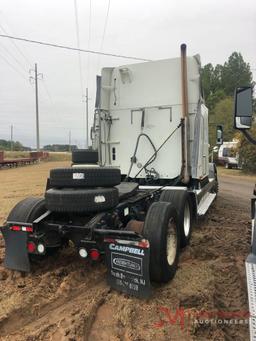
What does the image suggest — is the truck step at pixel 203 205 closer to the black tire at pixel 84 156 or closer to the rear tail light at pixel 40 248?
the black tire at pixel 84 156

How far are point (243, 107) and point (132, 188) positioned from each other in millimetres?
2657

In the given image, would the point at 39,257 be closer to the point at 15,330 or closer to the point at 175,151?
the point at 15,330

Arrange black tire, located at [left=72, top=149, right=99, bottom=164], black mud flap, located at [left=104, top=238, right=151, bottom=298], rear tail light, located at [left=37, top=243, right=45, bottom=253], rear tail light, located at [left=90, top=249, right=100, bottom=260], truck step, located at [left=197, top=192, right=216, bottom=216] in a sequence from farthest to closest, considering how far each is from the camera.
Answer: black tire, located at [left=72, top=149, right=99, bottom=164] < truck step, located at [left=197, top=192, right=216, bottom=216] < rear tail light, located at [left=37, top=243, right=45, bottom=253] < rear tail light, located at [left=90, top=249, right=100, bottom=260] < black mud flap, located at [left=104, top=238, right=151, bottom=298]

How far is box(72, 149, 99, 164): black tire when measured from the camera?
308 inches

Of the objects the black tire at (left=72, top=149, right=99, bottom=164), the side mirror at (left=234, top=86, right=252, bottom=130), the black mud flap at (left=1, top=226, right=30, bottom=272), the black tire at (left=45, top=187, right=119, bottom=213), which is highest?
the side mirror at (left=234, top=86, right=252, bottom=130)

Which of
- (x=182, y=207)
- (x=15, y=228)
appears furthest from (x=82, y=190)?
(x=182, y=207)

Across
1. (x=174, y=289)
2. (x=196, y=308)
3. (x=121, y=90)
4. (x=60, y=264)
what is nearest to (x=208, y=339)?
(x=196, y=308)

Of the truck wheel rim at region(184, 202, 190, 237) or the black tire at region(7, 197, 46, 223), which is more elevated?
the black tire at region(7, 197, 46, 223)

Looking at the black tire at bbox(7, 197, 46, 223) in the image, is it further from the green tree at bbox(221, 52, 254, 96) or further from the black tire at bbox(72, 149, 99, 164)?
the green tree at bbox(221, 52, 254, 96)

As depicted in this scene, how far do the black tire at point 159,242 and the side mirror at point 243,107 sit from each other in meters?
1.50

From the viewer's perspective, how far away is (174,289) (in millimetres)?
4496

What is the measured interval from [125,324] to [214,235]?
3.94m

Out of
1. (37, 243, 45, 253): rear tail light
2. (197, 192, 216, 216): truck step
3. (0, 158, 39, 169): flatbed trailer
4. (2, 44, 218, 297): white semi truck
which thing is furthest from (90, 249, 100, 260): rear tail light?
(0, 158, 39, 169): flatbed trailer

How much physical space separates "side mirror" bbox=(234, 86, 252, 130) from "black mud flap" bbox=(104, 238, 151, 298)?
162cm
